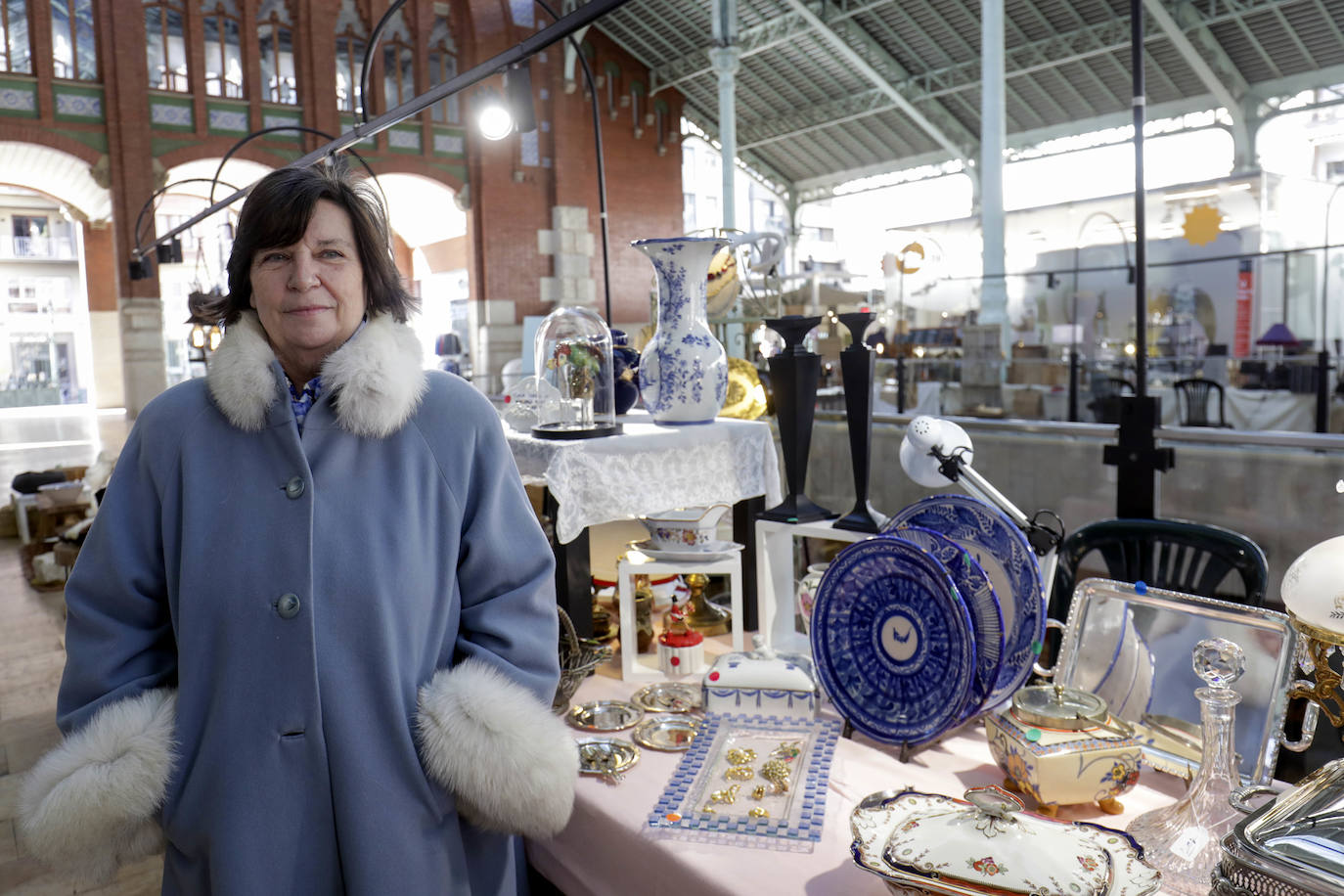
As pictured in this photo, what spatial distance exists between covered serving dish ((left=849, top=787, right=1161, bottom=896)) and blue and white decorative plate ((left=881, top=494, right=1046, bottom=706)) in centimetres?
50

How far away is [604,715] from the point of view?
1.81m

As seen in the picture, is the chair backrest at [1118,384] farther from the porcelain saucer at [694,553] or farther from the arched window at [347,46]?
the arched window at [347,46]

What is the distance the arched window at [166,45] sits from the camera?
11984 mm

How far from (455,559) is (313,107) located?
13.5 m

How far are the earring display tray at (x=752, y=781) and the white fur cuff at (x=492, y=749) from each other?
0.26 m

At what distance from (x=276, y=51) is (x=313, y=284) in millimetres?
13806

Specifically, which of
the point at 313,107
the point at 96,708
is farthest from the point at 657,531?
the point at 313,107

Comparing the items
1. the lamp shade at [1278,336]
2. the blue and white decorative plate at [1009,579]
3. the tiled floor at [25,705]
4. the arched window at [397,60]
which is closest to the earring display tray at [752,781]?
the blue and white decorative plate at [1009,579]

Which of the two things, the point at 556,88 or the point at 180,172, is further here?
the point at 556,88

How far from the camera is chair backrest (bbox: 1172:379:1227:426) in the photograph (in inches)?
261

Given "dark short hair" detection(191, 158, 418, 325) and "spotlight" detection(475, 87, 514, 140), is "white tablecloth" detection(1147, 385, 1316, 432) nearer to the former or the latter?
"spotlight" detection(475, 87, 514, 140)

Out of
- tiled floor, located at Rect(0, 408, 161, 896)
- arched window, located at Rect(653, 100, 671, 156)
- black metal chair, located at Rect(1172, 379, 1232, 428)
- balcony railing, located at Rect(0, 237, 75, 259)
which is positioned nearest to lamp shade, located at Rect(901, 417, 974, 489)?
tiled floor, located at Rect(0, 408, 161, 896)

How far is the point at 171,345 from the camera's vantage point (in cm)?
2167

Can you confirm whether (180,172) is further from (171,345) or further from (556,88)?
(171,345)
